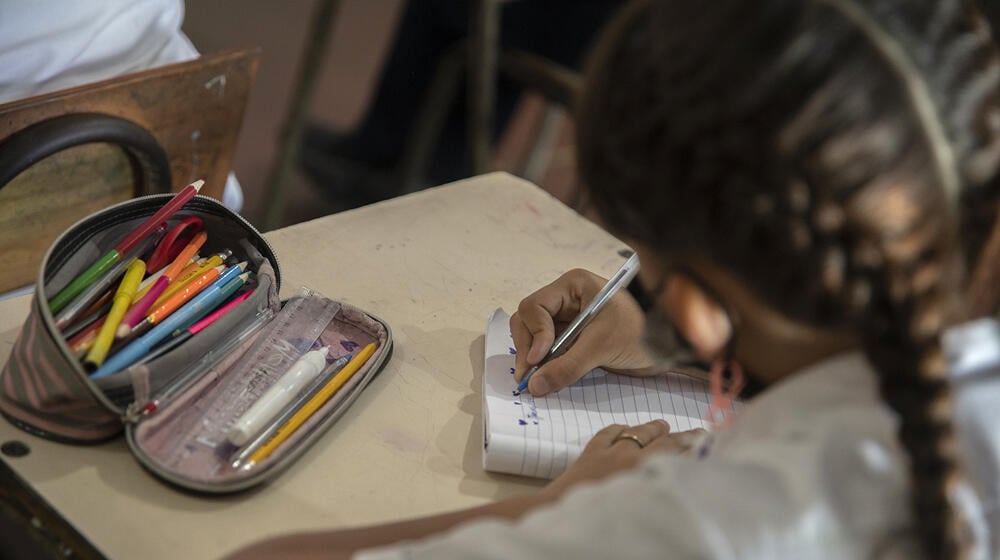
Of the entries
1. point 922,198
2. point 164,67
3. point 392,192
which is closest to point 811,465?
point 922,198

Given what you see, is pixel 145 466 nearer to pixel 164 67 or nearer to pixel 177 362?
pixel 177 362

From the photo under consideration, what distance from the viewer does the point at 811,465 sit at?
1.62ft

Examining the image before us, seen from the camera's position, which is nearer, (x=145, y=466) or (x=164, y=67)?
(x=145, y=466)

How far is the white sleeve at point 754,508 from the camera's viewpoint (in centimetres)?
48

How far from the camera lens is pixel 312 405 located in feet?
2.51

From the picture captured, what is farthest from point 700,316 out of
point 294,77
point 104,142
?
point 294,77

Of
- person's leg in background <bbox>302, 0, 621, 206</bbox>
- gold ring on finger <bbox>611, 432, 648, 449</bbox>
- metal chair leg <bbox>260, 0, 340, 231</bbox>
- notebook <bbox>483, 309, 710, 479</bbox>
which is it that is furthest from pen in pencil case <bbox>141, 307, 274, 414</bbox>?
person's leg in background <bbox>302, 0, 621, 206</bbox>

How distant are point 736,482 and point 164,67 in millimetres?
797

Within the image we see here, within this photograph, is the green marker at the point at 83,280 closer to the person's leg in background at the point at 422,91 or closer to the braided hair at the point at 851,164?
the braided hair at the point at 851,164

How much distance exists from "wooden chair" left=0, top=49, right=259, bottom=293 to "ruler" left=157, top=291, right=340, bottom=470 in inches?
11.2

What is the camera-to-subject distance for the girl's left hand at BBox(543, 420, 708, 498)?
0.72 metres

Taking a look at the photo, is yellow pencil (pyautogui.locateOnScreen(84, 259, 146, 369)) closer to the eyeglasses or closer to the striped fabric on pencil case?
the striped fabric on pencil case

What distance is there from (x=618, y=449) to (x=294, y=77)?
2358 millimetres

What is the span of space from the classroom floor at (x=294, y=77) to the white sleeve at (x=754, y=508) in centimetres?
198
